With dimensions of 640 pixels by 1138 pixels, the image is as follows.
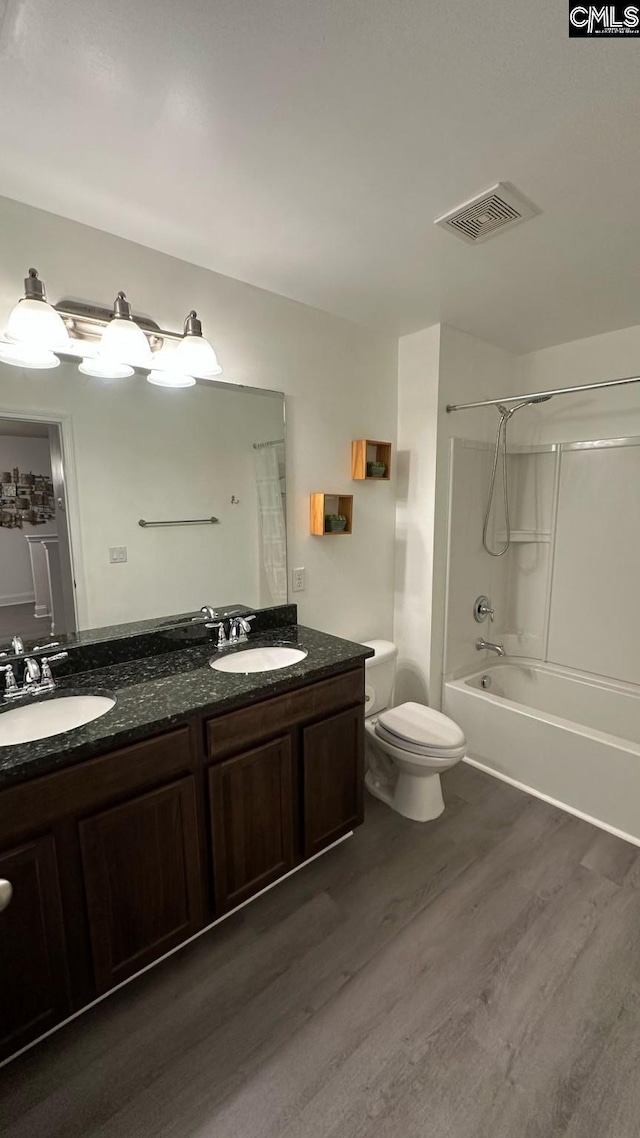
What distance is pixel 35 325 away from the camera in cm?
141

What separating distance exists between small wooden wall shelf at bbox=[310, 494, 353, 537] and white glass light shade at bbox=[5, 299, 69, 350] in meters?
1.21

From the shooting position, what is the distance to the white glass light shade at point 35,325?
54.8 inches

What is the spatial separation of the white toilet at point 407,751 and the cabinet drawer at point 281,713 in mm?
413

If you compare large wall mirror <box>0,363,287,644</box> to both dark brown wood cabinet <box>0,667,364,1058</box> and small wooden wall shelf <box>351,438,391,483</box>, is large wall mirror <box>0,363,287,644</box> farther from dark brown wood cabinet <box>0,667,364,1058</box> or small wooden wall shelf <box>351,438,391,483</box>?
dark brown wood cabinet <box>0,667,364,1058</box>

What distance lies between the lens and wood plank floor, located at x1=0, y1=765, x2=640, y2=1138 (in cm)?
112

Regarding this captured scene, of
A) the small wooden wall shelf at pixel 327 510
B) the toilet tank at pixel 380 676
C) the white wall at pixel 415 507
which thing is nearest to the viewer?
the small wooden wall shelf at pixel 327 510

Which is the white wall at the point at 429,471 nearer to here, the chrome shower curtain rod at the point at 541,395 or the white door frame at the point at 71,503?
the chrome shower curtain rod at the point at 541,395

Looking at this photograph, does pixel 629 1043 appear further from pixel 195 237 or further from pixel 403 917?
pixel 195 237

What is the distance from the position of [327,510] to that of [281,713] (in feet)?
3.62

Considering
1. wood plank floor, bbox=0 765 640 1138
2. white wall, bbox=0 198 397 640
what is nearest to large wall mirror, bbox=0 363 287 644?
white wall, bbox=0 198 397 640

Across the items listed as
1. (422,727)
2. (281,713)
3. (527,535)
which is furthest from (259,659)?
(527,535)

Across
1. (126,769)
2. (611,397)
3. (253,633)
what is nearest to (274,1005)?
(126,769)

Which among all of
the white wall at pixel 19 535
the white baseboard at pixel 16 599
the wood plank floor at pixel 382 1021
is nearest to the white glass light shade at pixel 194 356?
the white wall at pixel 19 535

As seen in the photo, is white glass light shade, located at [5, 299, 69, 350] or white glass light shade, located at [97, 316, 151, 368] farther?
white glass light shade, located at [97, 316, 151, 368]
